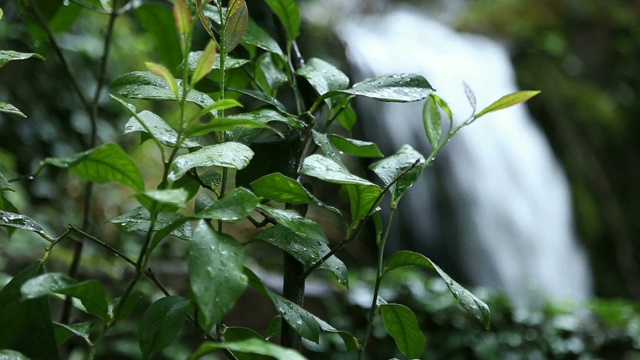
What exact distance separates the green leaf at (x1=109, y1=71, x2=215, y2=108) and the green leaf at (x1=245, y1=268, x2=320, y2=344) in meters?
0.20

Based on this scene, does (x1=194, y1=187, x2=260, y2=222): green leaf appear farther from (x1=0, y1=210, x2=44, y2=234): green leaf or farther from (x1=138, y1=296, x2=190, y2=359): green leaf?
(x1=0, y1=210, x2=44, y2=234): green leaf

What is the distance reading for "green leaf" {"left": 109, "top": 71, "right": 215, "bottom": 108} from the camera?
78 centimetres

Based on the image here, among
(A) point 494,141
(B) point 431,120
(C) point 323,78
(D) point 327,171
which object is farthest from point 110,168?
(A) point 494,141

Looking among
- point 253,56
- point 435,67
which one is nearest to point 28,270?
point 253,56

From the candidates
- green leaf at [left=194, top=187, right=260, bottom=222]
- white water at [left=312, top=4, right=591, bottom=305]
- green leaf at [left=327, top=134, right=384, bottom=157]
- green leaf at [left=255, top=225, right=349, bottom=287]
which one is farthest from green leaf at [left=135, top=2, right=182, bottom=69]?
white water at [left=312, top=4, right=591, bottom=305]

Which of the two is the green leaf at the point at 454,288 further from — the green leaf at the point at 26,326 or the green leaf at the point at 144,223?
the green leaf at the point at 26,326

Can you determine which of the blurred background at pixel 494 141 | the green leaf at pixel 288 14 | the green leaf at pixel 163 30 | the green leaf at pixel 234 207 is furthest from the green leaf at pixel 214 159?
the blurred background at pixel 494 141

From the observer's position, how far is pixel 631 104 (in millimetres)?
5953

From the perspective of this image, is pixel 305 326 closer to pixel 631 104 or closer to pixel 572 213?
pixel 572 213

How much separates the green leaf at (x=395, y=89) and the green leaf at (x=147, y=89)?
0.16 meters

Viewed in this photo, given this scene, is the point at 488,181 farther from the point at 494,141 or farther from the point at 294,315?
the point at 294,315

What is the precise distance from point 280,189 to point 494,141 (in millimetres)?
4752

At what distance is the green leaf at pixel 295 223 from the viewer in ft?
2.28

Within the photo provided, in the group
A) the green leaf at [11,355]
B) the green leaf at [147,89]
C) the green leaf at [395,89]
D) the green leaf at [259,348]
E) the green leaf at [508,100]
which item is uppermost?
the green leaf at [508,100]
